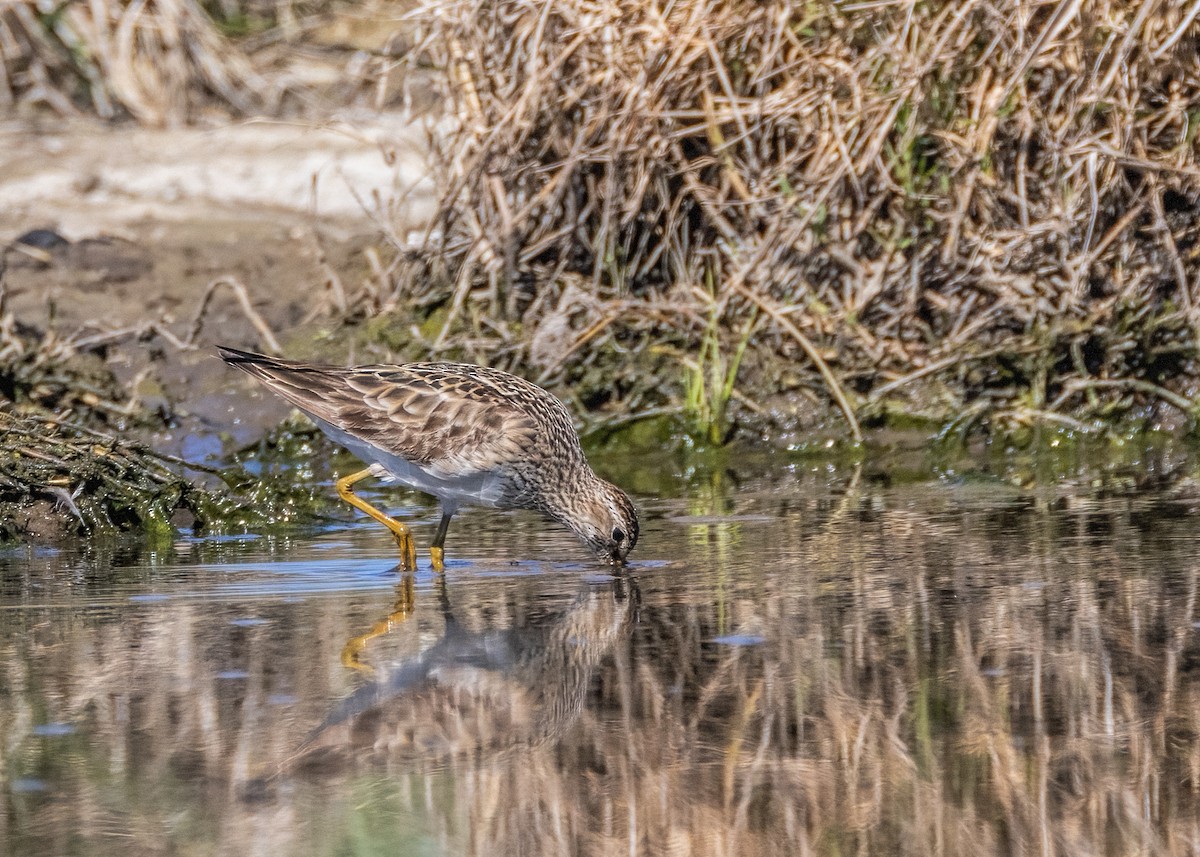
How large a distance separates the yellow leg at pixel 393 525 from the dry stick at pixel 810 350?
2.63 meters

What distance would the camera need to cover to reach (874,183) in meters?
8.99

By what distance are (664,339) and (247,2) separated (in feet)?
22.9

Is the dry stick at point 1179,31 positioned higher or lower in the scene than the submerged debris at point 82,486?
higher

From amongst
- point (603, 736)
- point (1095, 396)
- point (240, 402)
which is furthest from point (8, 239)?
point (603, 736)

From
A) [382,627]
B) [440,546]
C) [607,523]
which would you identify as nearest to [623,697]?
[382,627]

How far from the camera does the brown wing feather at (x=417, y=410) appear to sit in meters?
6.73

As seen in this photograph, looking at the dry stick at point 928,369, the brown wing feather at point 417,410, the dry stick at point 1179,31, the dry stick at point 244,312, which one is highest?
the dry stick at point 1179,31

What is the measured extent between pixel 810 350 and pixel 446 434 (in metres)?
2.72

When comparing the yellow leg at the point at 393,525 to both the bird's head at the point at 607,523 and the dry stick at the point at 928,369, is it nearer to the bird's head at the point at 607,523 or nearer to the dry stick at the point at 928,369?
the bird's head at the point at 607,523

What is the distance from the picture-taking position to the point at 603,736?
13.2 feet

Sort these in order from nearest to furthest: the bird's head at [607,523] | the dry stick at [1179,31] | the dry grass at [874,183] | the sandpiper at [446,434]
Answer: the bird's head at [607,523], the sandpiper at [446,434], the dry stick at [1179,31], the dry grass at [874,183]

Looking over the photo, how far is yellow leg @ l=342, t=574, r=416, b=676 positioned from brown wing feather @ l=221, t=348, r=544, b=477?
75cm

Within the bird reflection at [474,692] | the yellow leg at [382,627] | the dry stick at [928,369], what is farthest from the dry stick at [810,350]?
the bird reflection at [474,692]

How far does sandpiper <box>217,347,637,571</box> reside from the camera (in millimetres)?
6727
